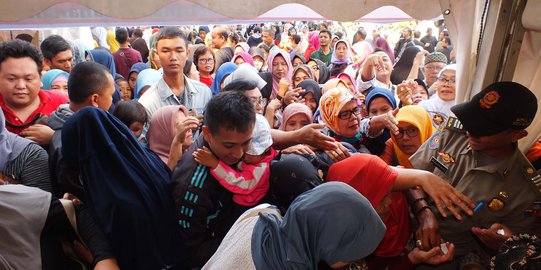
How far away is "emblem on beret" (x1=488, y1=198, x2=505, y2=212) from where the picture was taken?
2092 millimetres

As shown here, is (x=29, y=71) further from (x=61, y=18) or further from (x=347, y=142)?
(x=347, y=142)

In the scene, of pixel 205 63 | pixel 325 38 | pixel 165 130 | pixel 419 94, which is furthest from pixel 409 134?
pixel 325 38

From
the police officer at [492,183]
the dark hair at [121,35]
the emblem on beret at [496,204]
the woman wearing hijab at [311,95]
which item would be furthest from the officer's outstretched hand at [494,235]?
the dark hair at [121,35]

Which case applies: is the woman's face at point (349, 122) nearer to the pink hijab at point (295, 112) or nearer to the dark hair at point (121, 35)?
the pink hijab at point (295, 112)

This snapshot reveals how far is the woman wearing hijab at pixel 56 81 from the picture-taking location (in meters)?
3.57

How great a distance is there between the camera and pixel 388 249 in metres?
2.29

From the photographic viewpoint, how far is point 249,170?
2.18 m

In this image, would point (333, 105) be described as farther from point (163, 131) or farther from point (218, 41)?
point (218, 41)

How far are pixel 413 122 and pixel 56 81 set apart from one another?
3023 millimetres

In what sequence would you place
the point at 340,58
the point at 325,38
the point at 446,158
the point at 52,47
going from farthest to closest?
the point at 325,38 < the point at 340,58 < the point at 52,47 < the point at 446,158

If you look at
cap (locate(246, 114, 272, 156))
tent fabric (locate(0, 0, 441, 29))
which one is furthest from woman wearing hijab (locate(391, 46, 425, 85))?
cap (locate(246, 114, 272, 156))

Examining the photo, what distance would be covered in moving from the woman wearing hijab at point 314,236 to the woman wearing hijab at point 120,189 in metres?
0.53

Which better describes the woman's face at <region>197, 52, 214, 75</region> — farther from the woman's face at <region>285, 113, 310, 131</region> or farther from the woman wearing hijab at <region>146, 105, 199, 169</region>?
the woman wearing hijab at <region>146, 105, 199, 169</region>

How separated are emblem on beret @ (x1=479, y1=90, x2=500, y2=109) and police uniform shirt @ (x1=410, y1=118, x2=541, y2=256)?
28cm
